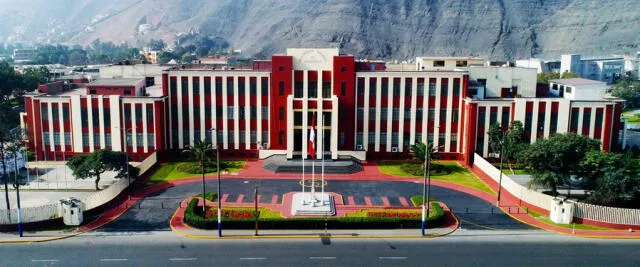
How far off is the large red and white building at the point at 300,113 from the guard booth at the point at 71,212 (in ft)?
93.5

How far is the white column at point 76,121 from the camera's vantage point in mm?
81062

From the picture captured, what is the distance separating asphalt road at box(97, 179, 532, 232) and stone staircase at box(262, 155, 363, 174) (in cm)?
548

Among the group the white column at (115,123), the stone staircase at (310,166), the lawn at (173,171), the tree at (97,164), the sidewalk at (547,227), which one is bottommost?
the sidewalk at (547,227)

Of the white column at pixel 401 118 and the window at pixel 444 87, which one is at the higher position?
the window at pixel 444 87

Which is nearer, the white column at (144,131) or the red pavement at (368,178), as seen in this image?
the red pavement at (368,178)

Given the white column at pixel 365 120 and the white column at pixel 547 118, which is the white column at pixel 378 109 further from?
the white column at pixel 547 118

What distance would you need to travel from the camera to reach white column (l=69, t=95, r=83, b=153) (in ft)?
266

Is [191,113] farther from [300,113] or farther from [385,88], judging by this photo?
[385,88]

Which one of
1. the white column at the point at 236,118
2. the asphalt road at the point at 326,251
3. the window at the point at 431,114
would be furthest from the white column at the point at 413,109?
the asphalt road at the point at 326,251

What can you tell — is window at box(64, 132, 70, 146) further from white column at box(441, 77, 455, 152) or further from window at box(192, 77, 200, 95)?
white column at box(441, 77, 455, 152)

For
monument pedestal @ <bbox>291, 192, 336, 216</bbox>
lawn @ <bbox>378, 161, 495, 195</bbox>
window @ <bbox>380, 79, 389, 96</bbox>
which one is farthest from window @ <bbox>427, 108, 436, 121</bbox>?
monument pedestal @ <bbox>291, 192, 336, 216</bbox>

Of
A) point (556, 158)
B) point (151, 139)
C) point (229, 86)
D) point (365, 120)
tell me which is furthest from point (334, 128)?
point (556, 158)

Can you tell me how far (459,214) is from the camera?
58312 mm

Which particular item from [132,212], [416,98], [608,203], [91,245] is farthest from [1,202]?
[608,203]
